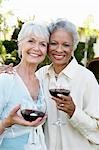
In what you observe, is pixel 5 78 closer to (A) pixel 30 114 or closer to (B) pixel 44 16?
(A) pixel 30 114

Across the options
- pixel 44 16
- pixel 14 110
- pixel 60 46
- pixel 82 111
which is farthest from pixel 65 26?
pixel 44 16

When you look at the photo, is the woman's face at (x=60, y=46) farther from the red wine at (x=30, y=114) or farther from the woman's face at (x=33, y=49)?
the red wine at (x=30, y=114)

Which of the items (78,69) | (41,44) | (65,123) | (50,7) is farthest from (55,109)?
(50,7)

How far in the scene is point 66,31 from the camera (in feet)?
9.38

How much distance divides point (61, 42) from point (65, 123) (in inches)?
21.3

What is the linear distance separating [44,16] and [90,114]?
7516 millimetres

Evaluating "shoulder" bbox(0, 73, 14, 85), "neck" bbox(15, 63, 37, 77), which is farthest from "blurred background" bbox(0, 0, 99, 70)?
"shoulder" bbox(0, 73, 14, 85)

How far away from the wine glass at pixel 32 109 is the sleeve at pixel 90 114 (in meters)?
0.46

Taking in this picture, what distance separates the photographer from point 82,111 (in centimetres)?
283

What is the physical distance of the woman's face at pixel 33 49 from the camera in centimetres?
259

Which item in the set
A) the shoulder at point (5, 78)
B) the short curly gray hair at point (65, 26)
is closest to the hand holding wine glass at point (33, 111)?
the shoulder at point (5, 78)

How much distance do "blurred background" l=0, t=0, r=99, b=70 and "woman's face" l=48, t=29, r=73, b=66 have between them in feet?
23.8

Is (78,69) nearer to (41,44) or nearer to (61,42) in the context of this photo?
(61,42)

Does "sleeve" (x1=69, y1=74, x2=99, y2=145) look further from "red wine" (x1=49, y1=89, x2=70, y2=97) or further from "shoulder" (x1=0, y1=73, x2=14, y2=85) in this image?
"shoulder" (x1=0, y1=73, x2=14, y2=85)
